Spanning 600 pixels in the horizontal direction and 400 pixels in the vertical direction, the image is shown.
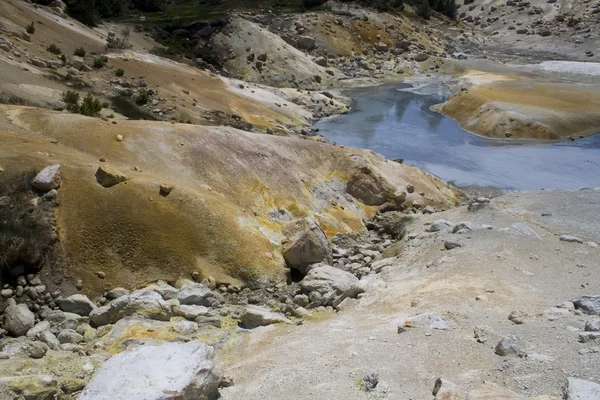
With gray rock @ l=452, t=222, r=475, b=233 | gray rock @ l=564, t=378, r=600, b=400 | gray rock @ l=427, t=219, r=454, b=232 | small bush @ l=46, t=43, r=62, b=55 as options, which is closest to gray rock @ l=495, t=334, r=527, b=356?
gray rock @ l=564, t=378, r=600, b=400

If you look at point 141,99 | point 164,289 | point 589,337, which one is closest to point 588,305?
point 589,337

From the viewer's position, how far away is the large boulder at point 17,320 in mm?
12312

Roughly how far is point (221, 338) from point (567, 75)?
6172 cm

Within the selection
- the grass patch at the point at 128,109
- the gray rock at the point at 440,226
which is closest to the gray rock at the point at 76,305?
the gray rock at the point at 440,226

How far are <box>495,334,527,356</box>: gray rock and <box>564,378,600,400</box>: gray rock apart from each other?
1.50m

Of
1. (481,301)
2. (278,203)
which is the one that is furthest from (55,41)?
(481,301)

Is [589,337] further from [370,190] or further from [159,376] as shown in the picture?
[370,190]

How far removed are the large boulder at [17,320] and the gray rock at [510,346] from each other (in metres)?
9.30

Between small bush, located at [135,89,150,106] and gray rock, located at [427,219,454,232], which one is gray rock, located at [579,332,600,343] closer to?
gray rock, located at [427,219,454,232]

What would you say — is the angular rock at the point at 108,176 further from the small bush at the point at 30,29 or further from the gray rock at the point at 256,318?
the small bush at the point at 30,29

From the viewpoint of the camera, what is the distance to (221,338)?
12.5 meters

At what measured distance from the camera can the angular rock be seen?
614 inches

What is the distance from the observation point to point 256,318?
13195mm

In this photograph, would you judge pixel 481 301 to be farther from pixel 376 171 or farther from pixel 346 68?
pixel 346 68
